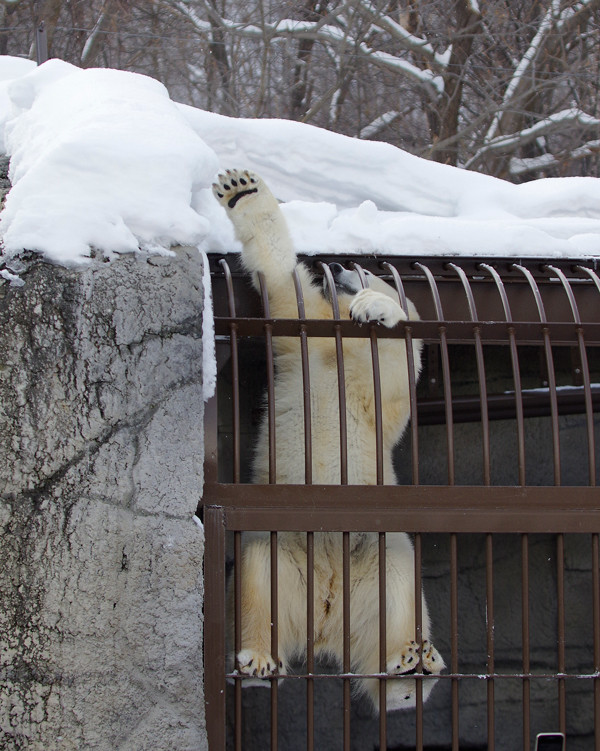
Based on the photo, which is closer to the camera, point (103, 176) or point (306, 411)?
point (103, 176)

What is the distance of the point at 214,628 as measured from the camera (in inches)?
115

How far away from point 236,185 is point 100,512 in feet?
5.29

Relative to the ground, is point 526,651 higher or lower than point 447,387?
lower

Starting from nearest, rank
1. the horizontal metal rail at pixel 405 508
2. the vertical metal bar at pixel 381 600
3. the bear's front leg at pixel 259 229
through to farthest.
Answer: the horizontal metal rail at pixel 405 508
the vertical metal bar at pixel 381 600
the bear's front leg at pixel 259 229

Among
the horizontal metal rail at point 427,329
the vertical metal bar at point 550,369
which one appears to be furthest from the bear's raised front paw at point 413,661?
the horizontal metal rail at point 427,329

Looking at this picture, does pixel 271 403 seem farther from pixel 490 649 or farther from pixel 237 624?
pixel 490 649

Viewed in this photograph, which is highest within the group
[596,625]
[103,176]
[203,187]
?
[203,187]

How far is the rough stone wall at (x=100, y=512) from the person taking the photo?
264 centimetres

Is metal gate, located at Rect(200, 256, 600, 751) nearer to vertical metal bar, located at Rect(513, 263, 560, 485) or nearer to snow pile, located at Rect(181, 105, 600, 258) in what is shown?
vertical metal bar, located at Rect(513, 263, 560, 485)

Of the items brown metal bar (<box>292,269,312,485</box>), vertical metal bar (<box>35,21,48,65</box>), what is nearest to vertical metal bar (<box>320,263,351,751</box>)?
brown metal bar (<box>292,269,312,485</box>)

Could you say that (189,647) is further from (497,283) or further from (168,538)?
(497,283)

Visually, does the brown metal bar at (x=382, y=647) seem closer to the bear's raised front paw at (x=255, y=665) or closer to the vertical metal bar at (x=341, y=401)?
the vertical metal bar at (x=341, y=401)

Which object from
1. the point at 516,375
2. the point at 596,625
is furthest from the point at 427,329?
→ the point at 596,625

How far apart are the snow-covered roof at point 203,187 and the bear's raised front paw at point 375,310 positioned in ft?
2.01
